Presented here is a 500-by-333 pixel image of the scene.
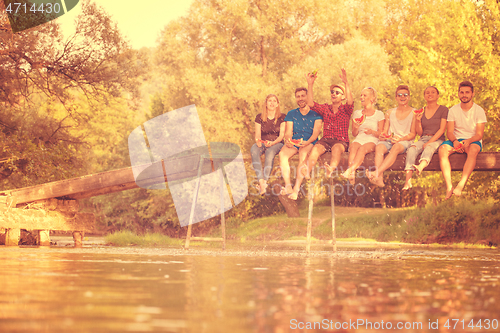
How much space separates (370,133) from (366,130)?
10cm

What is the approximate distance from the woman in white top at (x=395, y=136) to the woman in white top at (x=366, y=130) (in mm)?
132

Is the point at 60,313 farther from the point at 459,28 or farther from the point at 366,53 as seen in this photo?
the point at 366,53

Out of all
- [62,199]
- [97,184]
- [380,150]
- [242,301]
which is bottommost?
[242,301]

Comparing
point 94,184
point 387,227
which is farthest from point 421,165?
point 387,227

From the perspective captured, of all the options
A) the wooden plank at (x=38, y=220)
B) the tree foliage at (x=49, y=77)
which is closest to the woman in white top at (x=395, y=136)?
the wooden plank at (x=38, y=220)

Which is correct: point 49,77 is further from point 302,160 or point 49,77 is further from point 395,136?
point 395,136

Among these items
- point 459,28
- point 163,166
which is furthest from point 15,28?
point 459,28

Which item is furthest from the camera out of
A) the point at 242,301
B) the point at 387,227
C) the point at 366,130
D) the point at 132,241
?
the point at 387,227

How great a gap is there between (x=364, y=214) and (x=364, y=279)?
81.9ft

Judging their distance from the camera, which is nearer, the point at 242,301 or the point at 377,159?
the point at 242,301

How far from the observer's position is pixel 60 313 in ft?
11.8

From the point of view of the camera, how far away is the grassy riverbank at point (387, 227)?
20859 millimetres

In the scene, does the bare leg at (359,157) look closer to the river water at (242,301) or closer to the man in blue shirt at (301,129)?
the man in blue shirt at (301,129)

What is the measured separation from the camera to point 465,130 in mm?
11000
